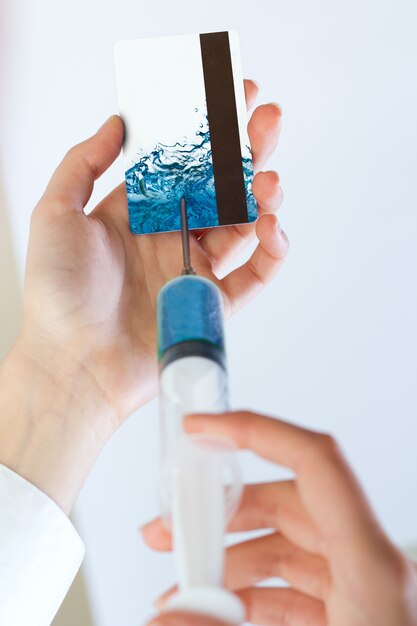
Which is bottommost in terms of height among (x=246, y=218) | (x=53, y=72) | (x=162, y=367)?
(x=162, y=367)

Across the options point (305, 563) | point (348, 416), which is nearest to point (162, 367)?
point (305, 563)

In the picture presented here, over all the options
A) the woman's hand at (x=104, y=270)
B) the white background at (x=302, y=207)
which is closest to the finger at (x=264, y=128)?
the woman's hand at (x=104, y=270)

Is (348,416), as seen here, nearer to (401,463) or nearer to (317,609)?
(401,463)

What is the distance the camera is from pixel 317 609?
591mm

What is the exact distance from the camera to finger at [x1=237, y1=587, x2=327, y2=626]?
595mm

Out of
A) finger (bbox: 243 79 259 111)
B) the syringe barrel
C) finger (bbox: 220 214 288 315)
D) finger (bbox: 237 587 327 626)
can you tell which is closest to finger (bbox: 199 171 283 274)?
finger (bbox: 220 214 288 315)

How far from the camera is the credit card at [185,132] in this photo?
0.82 meters

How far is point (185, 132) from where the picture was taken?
32.3 inches

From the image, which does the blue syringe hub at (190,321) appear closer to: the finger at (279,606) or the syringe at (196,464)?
the syringe at (196,464)

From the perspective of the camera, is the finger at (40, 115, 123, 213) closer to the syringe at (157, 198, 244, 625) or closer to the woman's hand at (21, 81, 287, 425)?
the woman's hand at (21, 81, 287, 425)

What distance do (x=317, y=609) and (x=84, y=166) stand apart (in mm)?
454

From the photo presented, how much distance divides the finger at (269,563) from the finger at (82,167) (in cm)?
37

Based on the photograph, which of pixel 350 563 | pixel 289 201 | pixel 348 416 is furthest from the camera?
pixel 348 416

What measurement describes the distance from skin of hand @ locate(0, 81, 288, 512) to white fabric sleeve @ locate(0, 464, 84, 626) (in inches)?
0.6
